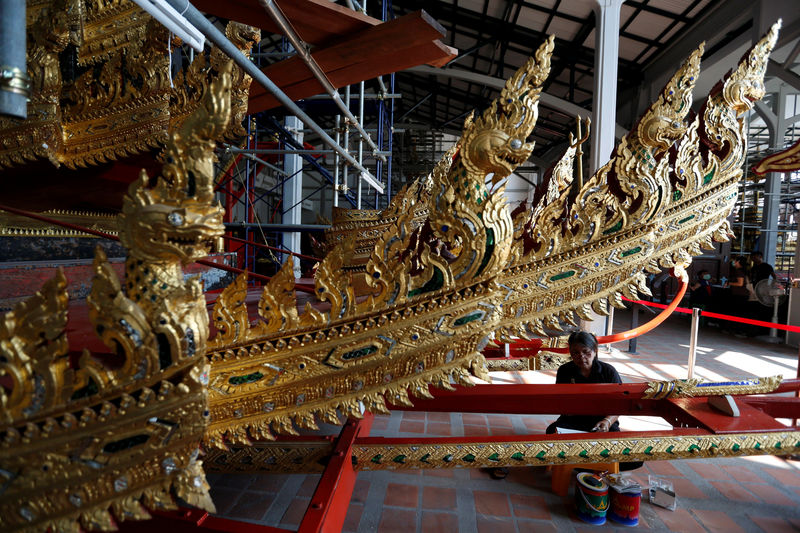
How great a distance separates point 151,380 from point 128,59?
2.40 m

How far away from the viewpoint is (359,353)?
1466 mm

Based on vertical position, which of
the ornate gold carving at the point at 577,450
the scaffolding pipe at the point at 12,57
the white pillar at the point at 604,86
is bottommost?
the ornate gold carving at the point at 577,450

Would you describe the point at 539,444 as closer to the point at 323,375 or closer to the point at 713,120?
the point at 323,375

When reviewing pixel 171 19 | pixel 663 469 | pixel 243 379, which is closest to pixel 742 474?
pixel 663 469

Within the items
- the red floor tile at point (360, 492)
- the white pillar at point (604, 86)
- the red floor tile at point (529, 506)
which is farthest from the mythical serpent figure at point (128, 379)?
the white pillar at point (604, 86)

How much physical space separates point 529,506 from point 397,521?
0.71 metres

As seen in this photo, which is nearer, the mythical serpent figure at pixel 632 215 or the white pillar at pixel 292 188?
the mythical serpent figure at pixel 632 215

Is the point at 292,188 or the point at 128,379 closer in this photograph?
the point at 128,379

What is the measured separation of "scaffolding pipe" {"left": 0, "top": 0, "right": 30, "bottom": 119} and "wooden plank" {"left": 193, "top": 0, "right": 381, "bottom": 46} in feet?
4.67

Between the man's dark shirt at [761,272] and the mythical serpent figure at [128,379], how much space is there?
8798 mm

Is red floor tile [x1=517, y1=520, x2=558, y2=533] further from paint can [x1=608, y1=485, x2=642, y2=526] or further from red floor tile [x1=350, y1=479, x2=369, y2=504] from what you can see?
red floor tile [x1=350, y1=479, x2=369, y2=504]

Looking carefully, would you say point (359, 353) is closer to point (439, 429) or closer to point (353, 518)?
point (353, 518)

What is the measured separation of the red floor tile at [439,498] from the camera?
7.00 ft

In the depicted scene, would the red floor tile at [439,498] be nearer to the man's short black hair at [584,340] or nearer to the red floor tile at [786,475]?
the man's short black hair at [584,340]
